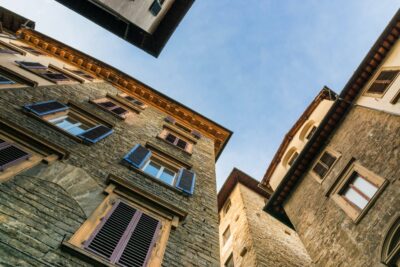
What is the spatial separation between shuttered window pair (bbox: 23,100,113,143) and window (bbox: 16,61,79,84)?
2.66 m

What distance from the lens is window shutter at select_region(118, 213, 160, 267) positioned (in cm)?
493

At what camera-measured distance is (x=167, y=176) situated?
31.4ft

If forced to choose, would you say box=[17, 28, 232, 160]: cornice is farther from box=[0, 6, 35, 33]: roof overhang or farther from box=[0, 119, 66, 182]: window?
box=[0, 119, 66, 182]: window

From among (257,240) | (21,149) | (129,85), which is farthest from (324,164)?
(129,85)

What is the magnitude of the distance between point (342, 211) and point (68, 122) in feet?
27.7

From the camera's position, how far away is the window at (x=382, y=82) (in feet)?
31.0

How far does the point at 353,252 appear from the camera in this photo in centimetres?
764

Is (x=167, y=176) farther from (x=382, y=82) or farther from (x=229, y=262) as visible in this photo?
(x=382, y=82)

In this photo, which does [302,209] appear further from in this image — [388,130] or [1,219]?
[1,219]


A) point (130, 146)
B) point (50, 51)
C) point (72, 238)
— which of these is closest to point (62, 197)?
point (72, 238)

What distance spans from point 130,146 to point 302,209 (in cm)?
639

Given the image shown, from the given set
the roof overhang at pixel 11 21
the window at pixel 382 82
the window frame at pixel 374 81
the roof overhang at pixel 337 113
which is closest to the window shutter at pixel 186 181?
the roof overhang at pixel 337 113

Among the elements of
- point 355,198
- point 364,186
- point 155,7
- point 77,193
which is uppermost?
point 155,7

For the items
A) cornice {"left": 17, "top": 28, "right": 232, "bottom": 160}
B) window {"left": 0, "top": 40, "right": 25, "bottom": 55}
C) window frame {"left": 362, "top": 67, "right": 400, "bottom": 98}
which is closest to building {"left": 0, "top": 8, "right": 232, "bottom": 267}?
window {"left": 0, "top": 40, "right": 25, "bottom": 55}
